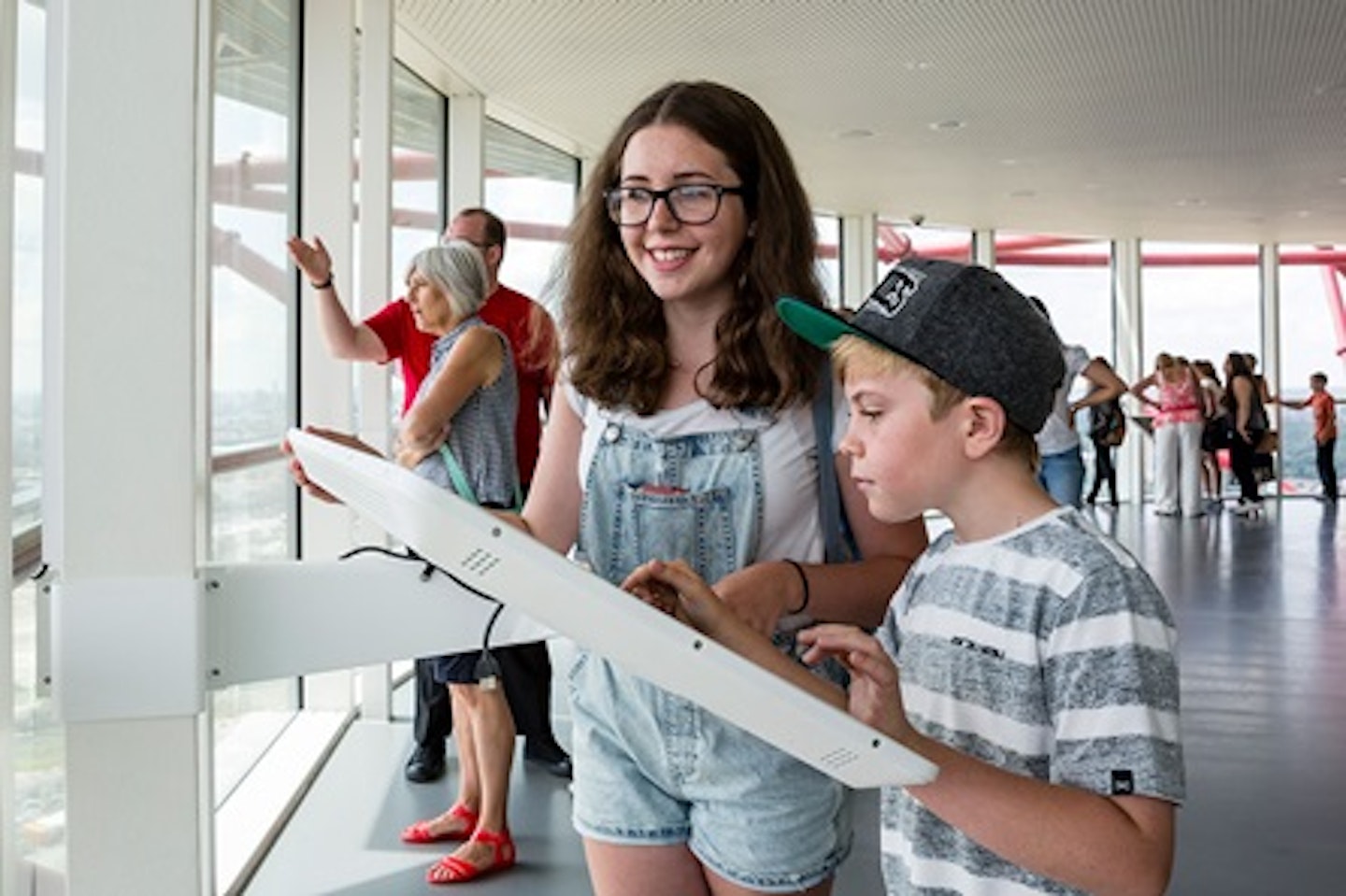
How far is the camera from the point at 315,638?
0.83 metres

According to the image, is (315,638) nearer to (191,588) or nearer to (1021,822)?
(191,588)

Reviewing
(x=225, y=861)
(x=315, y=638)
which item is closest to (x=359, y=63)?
(x=225, y=861)

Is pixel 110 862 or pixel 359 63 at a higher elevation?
pixel 359 63

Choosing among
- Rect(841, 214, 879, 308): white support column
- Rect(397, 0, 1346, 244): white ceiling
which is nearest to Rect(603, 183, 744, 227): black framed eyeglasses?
Rect(397, 0, 1346, 244): white ceiling

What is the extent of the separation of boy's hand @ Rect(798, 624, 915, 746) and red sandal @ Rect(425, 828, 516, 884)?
272 centimetres

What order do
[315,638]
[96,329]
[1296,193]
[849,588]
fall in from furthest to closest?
1. [1296,193]
2. [849,588]
3. [315,638]
4. [96,329]

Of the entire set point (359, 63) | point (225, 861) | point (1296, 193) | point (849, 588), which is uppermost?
point (1296, 193)

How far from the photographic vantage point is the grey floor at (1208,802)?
343cm

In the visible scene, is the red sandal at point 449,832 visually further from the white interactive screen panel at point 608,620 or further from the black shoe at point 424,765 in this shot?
the white interactive screen panel at point 608,620

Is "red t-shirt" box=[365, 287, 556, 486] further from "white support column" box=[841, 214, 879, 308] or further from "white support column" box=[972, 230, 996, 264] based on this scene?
"white support column" box=[972, 230, 996, 264]

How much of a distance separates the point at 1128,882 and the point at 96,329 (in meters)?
0.79

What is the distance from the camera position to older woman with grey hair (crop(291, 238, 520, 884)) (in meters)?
3.31

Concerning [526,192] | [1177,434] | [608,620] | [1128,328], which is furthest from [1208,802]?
[1128,328]

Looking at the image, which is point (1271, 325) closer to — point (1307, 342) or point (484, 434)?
point (1307, 342)
